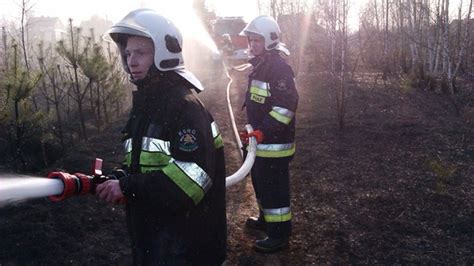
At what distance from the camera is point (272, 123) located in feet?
12.8

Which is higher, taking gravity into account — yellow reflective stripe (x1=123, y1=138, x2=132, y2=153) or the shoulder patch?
the shoulder patch

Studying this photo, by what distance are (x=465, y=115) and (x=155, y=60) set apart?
28.6 feet

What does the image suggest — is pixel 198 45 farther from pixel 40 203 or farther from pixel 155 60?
pixel 155 60

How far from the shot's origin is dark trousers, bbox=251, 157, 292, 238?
404cm

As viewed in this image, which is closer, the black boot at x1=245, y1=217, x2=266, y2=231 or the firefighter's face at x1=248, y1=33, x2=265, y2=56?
the firefighter's face at x1=248, y1=33, x2=265, y2=56

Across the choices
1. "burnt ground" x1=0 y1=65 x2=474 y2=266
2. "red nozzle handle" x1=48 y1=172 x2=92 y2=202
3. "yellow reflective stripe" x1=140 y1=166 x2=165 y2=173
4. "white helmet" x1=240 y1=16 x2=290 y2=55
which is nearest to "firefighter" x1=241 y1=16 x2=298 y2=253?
"white helmet" x1=240 y1=16 x2=290 y2=55

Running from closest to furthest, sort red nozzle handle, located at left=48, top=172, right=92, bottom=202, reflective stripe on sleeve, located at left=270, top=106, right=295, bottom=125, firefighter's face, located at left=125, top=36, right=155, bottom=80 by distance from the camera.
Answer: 1. red nozzle handle, located at left=48, top=172, right=92, bottom=202
2. firefighter's face, located at left=125, top=36, right=155, bottom=80
3. reflective stripe on sleeve, located at left=270, top=106, right=295, bottom=125

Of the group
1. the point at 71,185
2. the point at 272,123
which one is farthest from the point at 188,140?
the point at 272,123

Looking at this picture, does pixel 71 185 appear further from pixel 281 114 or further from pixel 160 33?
pixel 281 114

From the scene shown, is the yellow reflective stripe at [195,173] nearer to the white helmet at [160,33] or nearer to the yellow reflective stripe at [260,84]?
the white helmet at [160,33]

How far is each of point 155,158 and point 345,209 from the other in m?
3.40

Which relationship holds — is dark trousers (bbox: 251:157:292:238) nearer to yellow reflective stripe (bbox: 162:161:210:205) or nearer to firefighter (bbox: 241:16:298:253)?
firefighter (bbox: 241:16:298:253)

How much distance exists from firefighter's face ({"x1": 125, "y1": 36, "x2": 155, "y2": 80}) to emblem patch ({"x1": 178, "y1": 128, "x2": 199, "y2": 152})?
1.35 ft

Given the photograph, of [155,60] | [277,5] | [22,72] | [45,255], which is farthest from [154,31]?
[277,5]
